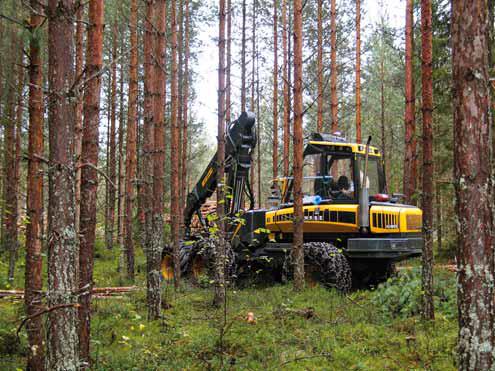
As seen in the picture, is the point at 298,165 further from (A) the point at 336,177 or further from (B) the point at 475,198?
(B) the point at 475,198

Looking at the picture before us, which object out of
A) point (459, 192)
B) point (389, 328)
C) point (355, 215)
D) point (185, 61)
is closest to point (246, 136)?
point (355, 215)

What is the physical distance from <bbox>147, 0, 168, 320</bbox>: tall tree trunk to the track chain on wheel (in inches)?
129

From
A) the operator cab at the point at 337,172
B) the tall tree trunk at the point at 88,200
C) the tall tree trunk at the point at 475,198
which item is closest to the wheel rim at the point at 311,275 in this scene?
the operator cab at the point at 337,172

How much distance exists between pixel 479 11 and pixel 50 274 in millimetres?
4171

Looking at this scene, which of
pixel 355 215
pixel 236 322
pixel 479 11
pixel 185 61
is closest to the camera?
pixel 479 11

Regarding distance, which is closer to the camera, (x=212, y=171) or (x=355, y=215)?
(x=355, y=215)

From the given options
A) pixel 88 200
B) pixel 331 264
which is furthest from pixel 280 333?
pixel 88 200

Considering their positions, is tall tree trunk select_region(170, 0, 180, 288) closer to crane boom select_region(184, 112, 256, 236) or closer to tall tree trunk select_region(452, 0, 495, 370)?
crane boom select_region(184, 112, 256, 236)

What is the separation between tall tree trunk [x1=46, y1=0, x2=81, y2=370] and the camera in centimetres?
337

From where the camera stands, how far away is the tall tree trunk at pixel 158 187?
25.0 ft

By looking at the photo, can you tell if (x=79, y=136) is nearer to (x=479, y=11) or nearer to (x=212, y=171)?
(x=212, y=171)

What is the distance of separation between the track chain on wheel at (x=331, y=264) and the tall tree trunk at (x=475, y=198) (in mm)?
5215

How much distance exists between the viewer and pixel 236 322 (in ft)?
23.7

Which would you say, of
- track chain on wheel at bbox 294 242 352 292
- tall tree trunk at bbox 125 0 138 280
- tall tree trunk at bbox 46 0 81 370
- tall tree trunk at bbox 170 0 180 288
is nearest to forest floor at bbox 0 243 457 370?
track chain on wheel at bbox 294 242 352 292
